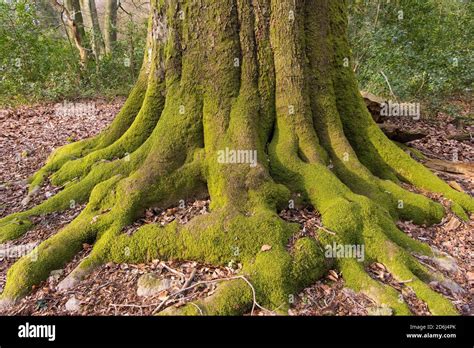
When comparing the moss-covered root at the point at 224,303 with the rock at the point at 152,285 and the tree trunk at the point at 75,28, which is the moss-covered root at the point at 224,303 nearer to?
the rock at the point at 152,285

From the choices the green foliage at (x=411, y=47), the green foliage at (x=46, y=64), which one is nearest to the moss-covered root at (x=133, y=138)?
the green foliage at (x=411, y=47)

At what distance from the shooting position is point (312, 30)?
15.4ft

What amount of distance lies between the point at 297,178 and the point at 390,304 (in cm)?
177

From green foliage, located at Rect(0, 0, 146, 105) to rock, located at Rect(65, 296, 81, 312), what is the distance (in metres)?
10.6

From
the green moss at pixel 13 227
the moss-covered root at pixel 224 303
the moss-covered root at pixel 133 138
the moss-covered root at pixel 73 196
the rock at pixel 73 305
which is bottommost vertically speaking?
the rock at pixel 73 305

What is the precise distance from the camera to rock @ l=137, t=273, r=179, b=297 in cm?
329

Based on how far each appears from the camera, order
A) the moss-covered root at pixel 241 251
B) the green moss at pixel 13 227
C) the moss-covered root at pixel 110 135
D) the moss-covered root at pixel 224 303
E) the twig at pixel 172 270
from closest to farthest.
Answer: the moss-covered root at pixel 224 303 → the moss-covered root at pixel 241 251 → the twig at pixel 172 270 → the green moss at pixel 13 227 → the moss-covered root at pixel 110 135

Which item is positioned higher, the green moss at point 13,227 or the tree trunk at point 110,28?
the tree trunk at point 110,28

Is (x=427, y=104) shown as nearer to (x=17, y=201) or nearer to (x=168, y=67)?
(x=168, y=67)

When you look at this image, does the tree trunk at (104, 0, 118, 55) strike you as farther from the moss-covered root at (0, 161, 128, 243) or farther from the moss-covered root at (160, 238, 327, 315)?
the moss-covered root at (160, 238, 327, 315)

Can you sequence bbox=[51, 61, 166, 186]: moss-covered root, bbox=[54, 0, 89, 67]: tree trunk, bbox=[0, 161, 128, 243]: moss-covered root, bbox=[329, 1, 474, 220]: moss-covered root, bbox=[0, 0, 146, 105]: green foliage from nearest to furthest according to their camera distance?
bbox=[0, 161, 128, 243]: moss-covered root
bbox=[51, 61, 166, 186]: moss-covered root
bbox=[329, 1, 474, 220]: moss-covered root
bbox=[0, 0, 146, 105]: green foliage
bbox=[54, 0, 89, 67]: tree trunk

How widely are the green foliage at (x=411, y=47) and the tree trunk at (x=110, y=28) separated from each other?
975cm

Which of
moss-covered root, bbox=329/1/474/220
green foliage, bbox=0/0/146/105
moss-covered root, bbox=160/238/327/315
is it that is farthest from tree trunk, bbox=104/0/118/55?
moss-covered root, bbox=160/238/327/315

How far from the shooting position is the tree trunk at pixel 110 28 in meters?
14.6
